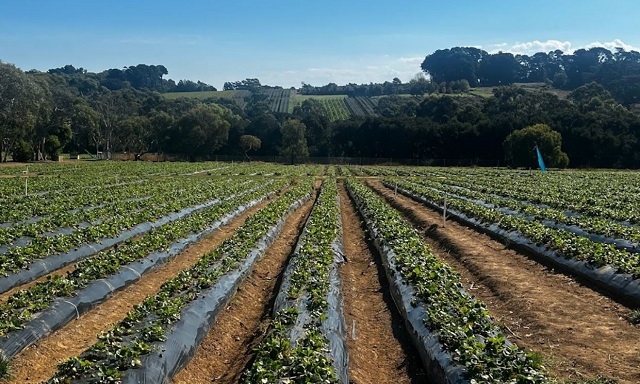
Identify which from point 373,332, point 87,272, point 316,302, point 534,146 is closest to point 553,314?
point 373,332

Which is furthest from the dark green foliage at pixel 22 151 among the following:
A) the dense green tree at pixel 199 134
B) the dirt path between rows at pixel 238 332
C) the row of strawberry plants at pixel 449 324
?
the row of strawberry plants at pixel 449 324

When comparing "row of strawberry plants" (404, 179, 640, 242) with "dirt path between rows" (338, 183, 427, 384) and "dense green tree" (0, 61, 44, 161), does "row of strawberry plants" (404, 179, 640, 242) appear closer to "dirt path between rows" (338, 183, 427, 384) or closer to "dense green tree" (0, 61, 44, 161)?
"dirt path between rows" (338, 183, 427, 384)

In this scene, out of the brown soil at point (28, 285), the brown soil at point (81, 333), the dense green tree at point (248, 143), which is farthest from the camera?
the dense green tree at point (248, 143)

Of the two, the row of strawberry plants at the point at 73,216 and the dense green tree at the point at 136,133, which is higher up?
the dense green tree at the point at 136,133

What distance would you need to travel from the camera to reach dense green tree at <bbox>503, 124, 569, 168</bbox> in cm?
7231

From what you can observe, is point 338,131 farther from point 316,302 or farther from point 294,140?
point 316,302

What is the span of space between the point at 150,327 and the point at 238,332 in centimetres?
236

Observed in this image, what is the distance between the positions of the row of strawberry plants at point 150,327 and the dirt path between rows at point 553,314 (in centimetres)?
603

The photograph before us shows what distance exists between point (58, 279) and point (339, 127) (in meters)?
97.7

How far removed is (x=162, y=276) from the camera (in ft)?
46.2

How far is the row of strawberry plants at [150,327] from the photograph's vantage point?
7.01 metres

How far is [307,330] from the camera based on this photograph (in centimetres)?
867

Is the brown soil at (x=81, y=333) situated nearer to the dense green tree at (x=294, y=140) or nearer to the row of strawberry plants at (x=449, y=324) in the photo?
the row of strawberry plants at (x=449, y=324)

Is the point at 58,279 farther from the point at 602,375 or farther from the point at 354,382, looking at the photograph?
the point at 602,375
